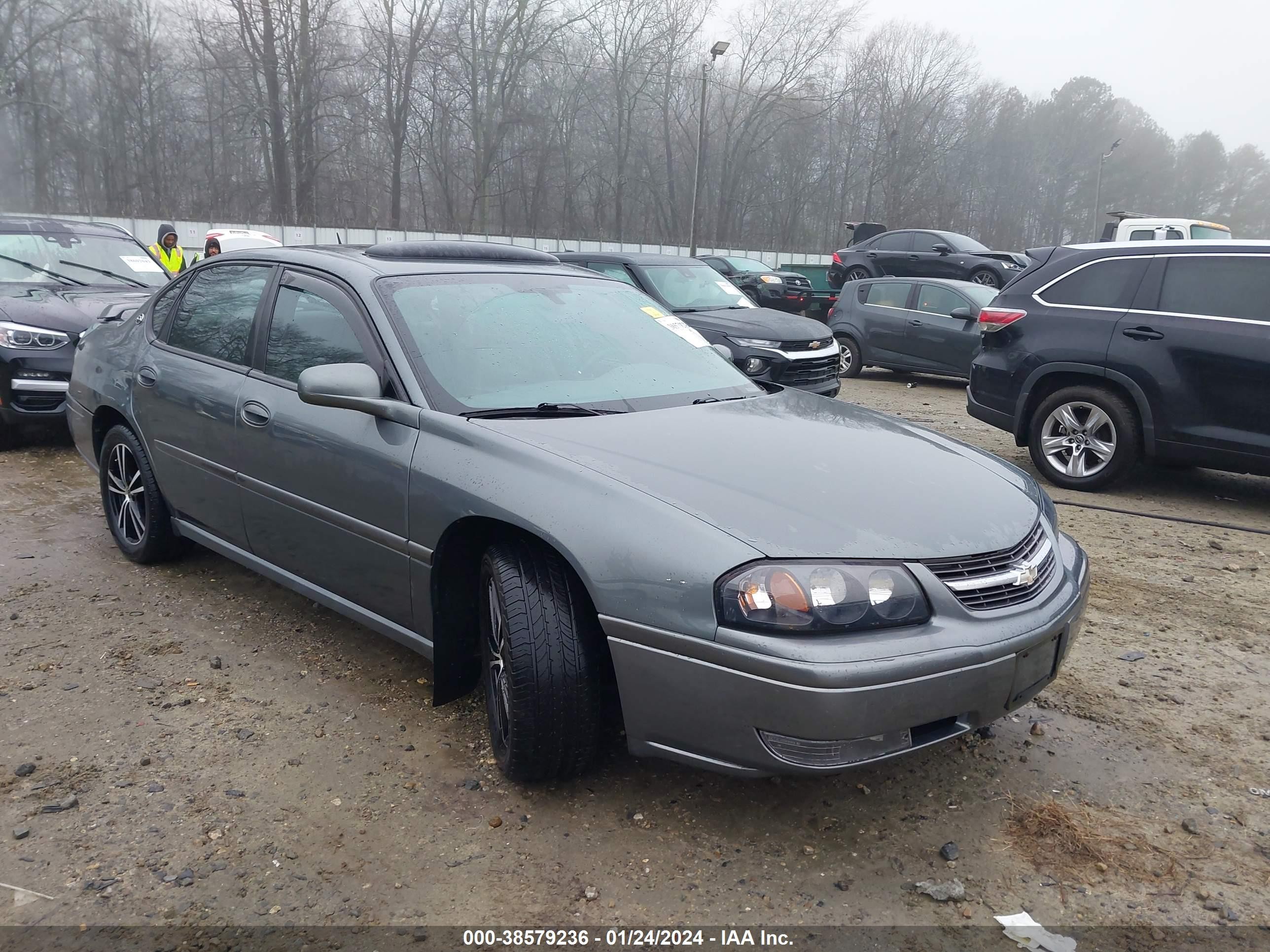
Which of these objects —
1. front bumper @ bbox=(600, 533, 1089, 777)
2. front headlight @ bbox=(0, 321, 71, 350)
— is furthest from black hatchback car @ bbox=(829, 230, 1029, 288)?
front bumper @ bbox=(600, 533, 1089, 777)

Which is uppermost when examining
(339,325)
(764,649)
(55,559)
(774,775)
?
(339,325)

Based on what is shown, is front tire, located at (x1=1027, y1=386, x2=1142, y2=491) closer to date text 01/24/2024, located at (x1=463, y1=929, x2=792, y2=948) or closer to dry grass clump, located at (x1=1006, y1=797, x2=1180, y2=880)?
dry grass clump, located at (x1=1006, y1=797, x2=1180, y2=880)

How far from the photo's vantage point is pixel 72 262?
810 cm

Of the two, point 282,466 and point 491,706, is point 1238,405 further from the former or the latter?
point 282,466

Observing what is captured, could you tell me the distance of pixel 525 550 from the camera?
2693 millimetres

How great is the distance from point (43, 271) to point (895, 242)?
16735mm

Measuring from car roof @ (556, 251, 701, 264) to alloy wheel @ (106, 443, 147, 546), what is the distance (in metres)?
6.32

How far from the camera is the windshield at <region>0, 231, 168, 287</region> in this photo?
7871 mm

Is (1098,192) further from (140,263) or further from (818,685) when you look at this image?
(818,685)

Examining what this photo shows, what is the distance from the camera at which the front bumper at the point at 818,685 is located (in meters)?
2.19

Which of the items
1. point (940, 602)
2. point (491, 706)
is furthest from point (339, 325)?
point (940, 602)

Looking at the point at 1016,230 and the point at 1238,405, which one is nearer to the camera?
the point at 1238,405

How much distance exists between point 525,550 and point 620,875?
3.00ft

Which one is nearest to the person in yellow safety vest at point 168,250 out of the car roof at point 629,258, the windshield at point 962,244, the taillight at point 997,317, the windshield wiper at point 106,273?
the windshield wiper at point 106,273
